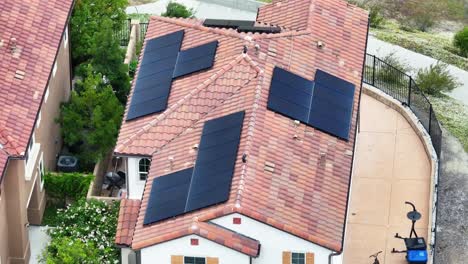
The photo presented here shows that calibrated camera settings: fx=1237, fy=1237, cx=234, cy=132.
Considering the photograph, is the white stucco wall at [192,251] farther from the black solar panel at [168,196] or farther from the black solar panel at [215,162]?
the black solar panel at [215,162]

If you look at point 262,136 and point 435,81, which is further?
point 435,81

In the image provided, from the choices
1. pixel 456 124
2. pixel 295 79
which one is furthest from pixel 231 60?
pixel 456 124

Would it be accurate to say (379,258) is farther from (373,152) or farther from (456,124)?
(456,124)

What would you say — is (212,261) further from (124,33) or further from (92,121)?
(124,33)

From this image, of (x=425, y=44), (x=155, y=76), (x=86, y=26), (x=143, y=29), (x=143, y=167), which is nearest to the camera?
(x=143, y=167)

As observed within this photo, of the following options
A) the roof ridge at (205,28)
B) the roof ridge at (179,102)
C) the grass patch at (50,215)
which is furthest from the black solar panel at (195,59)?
the grass patch at (50,215)

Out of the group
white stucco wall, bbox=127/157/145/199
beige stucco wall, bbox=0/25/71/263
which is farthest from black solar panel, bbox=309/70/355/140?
beige stucco wall, bbox=0/25/71/263

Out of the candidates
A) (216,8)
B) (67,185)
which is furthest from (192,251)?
(216,8)
